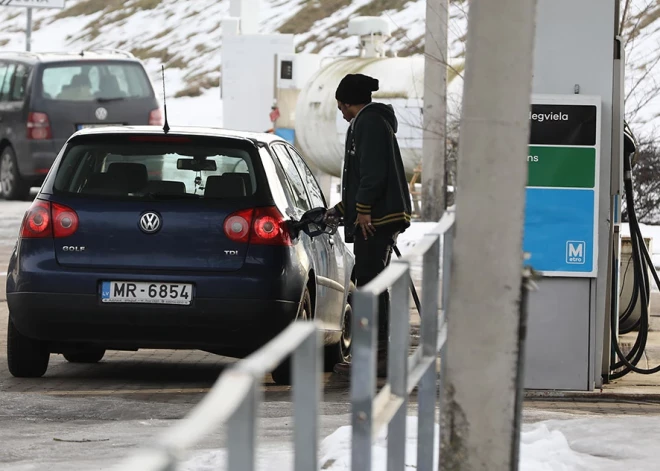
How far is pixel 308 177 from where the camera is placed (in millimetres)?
9078

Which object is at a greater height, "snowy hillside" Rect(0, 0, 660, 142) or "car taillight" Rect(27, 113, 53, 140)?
"snowy hillside" Rect(0, 0, 660, 142)

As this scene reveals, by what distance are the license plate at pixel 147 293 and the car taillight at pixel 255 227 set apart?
0.35 m

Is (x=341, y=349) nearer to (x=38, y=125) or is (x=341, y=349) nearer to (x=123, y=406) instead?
(x=123, y=406)

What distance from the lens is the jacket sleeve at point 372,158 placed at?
7.78m

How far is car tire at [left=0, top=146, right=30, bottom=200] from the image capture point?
2125cm

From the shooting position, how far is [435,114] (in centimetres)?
2034

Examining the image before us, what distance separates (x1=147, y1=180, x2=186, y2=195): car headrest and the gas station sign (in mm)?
1786

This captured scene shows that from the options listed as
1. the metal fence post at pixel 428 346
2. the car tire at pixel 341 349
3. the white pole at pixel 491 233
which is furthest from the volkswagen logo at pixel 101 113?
the white pole at pixel 491 233

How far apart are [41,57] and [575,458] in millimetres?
15993

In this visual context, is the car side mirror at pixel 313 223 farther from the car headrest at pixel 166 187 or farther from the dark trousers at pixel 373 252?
the car headrest at pixel 166 187

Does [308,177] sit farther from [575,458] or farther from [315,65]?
[315,65]

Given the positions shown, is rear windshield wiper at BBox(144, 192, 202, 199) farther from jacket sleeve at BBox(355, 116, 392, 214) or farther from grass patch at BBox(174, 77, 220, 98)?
grass patch at BBox(174, 77, 220, 98)

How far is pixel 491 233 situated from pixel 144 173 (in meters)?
3.68

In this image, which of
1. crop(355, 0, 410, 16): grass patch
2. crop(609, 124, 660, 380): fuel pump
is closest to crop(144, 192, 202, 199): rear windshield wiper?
crop(609, 124, 660, 380): fuel pump
